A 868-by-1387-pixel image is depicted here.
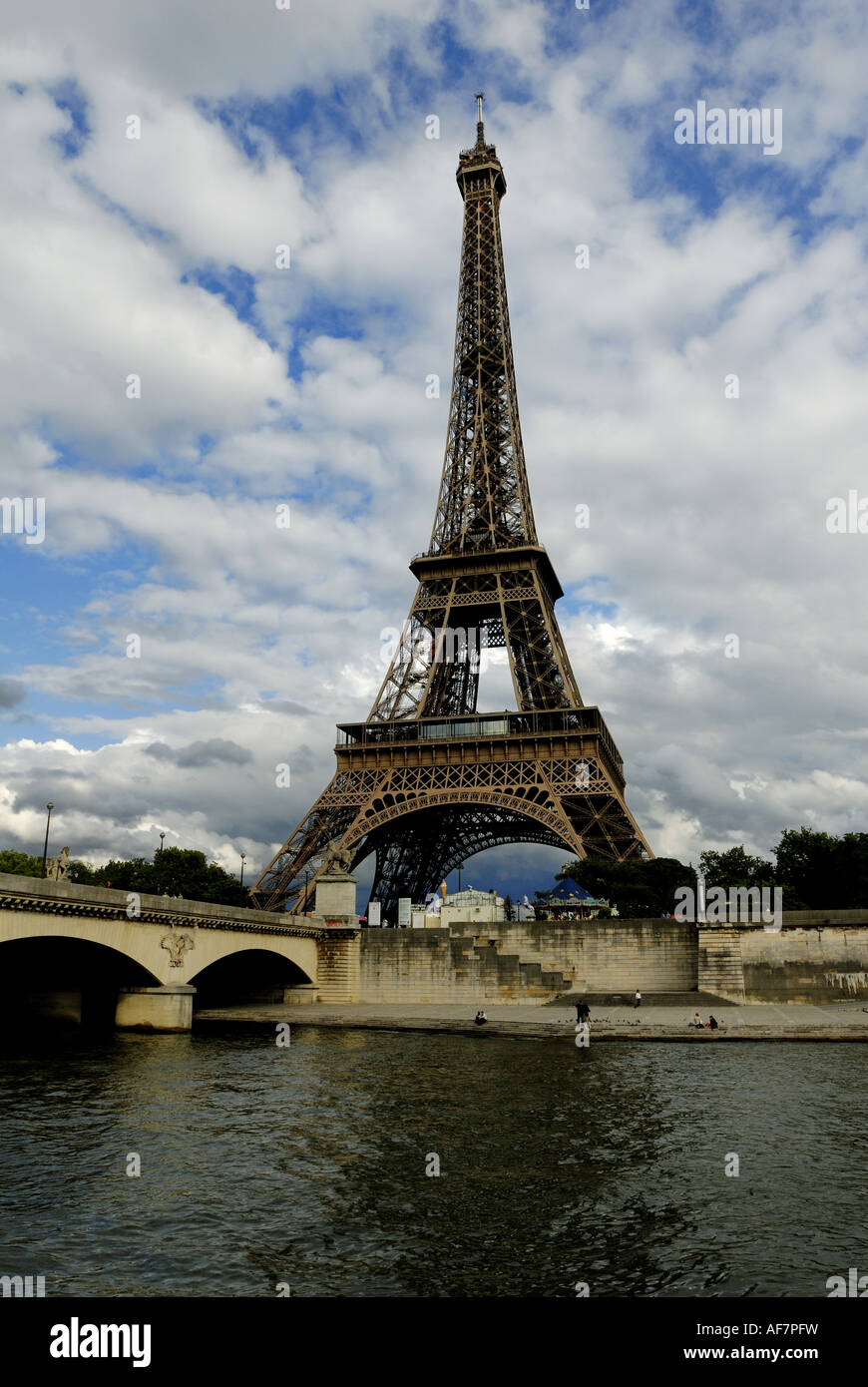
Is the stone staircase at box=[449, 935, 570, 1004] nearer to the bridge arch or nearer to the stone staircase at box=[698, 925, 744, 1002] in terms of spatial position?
the stone staircase at box=[698, 925, 744, 1002]

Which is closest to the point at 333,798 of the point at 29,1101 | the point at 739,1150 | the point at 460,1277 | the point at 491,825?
the point at 491,825

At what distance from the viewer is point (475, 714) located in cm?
7875

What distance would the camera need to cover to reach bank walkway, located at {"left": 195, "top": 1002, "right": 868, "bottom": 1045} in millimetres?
41969

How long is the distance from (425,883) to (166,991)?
52.7m

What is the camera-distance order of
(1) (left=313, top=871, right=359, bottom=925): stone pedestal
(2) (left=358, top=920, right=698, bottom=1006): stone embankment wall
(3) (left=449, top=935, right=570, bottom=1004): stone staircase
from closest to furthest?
(3) (left=449, top=935, right=570, bottom=1004): stone staircase < (2) (left=358, top=920, right=698, bottom=1006): stone embankment wall < (1) (left=313, top=871, right=359, bottom=925): stone pedestal

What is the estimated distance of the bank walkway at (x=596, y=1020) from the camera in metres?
42.0

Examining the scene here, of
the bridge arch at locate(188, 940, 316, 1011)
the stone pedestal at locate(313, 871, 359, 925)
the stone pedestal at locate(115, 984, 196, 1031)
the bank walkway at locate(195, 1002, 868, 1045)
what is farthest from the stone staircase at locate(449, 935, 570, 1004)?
the stone pedestal at locate(115, 984, 196, 1031)

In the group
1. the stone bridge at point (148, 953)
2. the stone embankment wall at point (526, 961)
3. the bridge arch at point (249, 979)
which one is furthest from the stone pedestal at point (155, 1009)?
the stone embankment wall at point (526, 961)

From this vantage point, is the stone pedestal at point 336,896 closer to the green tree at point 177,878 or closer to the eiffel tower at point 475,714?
the eiffel tower at point 475,714

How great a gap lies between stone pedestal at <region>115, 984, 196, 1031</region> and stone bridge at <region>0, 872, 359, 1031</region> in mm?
46

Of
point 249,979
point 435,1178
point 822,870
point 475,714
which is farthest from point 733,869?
point 435,1178

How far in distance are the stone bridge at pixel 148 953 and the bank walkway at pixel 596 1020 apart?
279 cm
